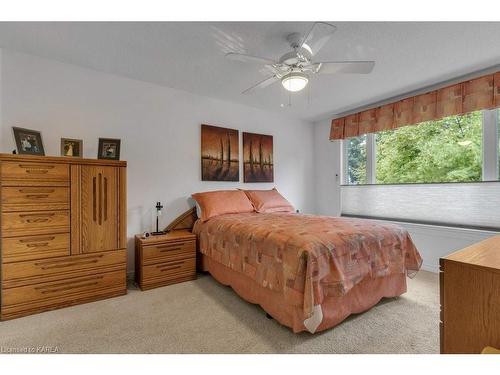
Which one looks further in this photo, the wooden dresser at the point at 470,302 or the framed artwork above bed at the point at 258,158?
the framed artwork above bed at the point at 258,158

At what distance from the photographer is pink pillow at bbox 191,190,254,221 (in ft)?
9.61

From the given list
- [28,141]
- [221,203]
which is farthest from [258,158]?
[28,141]

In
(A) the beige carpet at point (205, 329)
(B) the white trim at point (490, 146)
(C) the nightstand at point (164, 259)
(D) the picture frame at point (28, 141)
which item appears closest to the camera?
(A) the beige carpet at point (205, 329)

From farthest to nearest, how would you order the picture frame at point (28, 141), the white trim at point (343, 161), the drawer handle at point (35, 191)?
the white trim at point (343, 161) → the picture frame at point (28, 141) → the drawer handle at point (35, 191)

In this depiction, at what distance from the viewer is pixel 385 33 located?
192 cm

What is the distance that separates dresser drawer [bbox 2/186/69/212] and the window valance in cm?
380

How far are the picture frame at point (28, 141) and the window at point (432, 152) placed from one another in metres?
4.15

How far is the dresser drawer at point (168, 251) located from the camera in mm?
2465

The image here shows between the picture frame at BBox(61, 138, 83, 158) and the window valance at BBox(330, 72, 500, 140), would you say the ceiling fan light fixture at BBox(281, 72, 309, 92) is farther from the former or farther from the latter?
the picture frame at BBox(61, 138, 83, 158)

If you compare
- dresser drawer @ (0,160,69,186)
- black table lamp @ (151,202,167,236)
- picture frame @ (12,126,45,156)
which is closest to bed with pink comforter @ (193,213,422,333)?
black table lamp @ (151,202,167,236)

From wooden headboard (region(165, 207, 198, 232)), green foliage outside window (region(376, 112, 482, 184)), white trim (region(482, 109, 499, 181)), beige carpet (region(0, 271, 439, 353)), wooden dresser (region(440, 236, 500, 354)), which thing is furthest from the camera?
wooden headboard (region(165, 207, 198, 232))

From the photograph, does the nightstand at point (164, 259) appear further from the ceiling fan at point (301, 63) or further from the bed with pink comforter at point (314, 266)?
the ceiling fan at point (301, 63)

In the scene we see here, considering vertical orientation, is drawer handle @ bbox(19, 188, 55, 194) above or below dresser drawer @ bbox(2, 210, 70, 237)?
above

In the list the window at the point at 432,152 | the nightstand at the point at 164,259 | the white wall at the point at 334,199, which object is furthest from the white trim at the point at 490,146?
the nightstand at the point at 164,259
